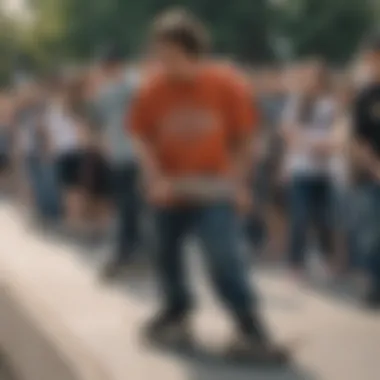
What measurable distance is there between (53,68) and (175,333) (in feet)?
2.64

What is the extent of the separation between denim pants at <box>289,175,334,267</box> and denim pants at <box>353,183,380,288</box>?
0.21m

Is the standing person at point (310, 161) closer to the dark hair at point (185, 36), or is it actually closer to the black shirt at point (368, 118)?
the black shirt at point (368, 118)

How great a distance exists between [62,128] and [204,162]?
101 cm

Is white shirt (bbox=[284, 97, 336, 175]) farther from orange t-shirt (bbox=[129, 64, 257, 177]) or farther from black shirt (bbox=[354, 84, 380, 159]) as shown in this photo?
orange t-shirt (bbox=[129, 64, 257, 177])

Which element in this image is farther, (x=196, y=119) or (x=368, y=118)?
(x=368, y=118)

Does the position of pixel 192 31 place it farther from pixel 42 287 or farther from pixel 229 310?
pixel 42 287

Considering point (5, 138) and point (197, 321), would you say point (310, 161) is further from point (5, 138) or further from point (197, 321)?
point (5, 138)

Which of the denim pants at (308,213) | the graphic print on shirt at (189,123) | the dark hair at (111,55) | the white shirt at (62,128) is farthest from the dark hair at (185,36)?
the denim pants at (308,213)

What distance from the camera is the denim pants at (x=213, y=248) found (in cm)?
462

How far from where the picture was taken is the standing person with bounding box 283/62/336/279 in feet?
17.6

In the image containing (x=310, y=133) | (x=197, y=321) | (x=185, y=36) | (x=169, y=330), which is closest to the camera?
(x=185, y=36)

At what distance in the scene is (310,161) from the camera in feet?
18.3

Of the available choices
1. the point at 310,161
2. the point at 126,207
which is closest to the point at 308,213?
the point at 310,161

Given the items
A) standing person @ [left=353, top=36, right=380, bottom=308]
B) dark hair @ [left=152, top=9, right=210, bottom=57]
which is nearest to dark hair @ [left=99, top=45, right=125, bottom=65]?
dark hair @ [left=152, top=9, right=210, bottom=57]
